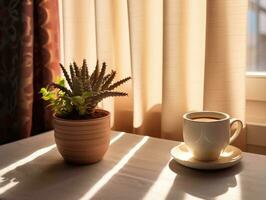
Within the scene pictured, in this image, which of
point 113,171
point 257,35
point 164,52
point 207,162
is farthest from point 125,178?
point 257,35

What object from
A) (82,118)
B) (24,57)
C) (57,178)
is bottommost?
(57,178)

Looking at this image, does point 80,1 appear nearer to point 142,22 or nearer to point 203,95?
point 142,22

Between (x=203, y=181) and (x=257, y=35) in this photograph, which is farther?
(x=257, y=35)

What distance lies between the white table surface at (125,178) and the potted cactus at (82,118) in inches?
1.3

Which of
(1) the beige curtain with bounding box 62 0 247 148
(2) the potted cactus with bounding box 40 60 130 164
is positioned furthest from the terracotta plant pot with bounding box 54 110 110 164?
(1) the beige curtain with bounding box 62 0 247 148

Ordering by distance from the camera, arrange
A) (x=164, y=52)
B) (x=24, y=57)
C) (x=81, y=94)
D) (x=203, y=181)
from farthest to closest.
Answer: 1. (x=24, y=57)
2. (x=164, y=52)
3. (x=81, y=94)
4. (x=203, y=181)

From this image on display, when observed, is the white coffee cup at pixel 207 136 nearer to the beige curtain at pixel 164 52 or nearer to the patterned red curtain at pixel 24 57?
the beige curtain at pixel 164 52

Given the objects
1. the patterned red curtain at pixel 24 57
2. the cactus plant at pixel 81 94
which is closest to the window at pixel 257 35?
the cactus plant at pixel 81 94

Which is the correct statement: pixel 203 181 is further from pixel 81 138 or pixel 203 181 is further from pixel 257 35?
pixel 257 35

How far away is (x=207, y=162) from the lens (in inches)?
28.2

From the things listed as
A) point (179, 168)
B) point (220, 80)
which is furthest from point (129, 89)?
point (179, 168)

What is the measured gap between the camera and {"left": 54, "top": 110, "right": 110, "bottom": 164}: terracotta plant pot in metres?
0.75

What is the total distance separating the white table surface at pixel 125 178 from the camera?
0.62m

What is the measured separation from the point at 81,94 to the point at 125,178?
204 mm
